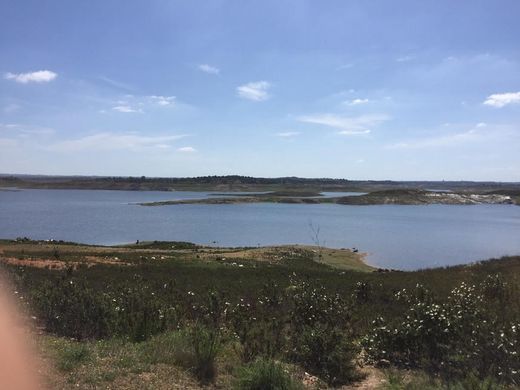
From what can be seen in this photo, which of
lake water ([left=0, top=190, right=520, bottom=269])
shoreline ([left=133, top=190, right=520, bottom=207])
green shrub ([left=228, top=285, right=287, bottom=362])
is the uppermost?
green shrub ([left=228, top=285, right=287, bottom=362])

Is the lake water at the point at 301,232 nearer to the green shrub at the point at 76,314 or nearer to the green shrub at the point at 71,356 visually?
the green shrub at the point at 76,314

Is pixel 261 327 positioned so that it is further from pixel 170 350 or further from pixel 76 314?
pixel 76 314

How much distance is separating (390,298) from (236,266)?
57.7ft

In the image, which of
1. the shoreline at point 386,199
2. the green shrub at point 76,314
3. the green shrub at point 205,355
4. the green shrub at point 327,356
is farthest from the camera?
the shoreline at point 386,199

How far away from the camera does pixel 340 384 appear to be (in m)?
6.59

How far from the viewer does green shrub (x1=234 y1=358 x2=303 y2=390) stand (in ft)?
18.4

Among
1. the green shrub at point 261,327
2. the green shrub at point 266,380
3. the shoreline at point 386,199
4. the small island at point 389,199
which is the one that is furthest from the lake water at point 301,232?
the small island at point 389,199

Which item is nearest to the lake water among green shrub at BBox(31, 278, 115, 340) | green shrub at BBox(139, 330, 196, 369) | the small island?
green shrub at BBox(31, 278, 115, 340)

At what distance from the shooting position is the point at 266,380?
18.5ft

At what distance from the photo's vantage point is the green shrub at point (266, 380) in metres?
5.62

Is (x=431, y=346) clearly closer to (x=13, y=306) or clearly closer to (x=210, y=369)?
(x=210, y=369)

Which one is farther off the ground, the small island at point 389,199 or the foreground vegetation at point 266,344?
the foreground vegetation at point 266,344

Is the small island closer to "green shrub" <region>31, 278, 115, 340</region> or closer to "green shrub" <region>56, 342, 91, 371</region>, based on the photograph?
"green shrub" <region>31, 278, 115, 340</region>

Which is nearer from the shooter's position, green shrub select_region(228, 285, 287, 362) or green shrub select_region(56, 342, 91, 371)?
green shrub select_region(56, 342, 91, 371)
